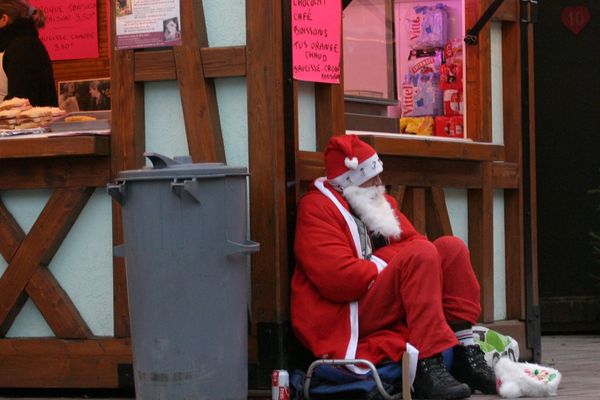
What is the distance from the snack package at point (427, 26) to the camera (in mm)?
8594

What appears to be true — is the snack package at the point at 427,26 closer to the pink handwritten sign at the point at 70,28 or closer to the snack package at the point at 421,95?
the snack package at the point at 421,95

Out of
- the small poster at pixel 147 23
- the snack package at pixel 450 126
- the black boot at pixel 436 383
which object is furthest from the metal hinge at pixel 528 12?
the black boot at pixel 436 383

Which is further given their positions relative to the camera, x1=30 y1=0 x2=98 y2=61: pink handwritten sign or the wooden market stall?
x1=30 y1=0 x2=98 y2=61: pink handwritten sign

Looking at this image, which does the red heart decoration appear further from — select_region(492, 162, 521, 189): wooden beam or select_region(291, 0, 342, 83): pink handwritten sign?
select_region(291, 0, 342, 83): pink handwritten sign

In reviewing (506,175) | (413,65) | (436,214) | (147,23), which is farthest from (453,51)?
(147,23)

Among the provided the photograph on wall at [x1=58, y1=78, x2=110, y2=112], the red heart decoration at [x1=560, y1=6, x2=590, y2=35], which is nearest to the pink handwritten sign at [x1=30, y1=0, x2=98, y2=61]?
the photograph on wall at [x1=58, y1=78, x2=110, y2=112]

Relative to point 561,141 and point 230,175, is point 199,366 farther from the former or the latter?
point 561,141

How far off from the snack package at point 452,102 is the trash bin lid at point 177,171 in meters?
2.59

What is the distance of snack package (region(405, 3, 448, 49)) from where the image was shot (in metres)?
8.59

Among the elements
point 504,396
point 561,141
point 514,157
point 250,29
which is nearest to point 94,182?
point 250,29

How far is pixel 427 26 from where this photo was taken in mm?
8648

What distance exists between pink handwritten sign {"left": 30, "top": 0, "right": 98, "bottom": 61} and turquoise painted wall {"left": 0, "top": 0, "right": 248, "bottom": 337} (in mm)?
2684

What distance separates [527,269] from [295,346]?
244 cm

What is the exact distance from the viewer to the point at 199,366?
6242 millimetres
